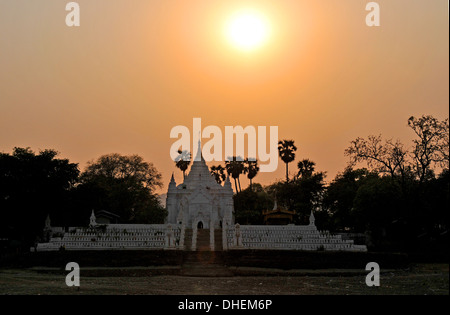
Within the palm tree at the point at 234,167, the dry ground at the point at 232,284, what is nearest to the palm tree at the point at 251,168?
the palm tree at the point at 234,167

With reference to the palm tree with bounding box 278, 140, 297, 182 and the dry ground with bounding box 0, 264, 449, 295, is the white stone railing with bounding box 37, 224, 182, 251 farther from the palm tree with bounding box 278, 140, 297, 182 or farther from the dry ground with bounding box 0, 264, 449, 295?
the palm tree with bounding box 278, 140, 297, 182

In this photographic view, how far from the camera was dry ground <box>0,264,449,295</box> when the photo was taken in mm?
24438

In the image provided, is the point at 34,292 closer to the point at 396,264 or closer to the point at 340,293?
the point at 340,293

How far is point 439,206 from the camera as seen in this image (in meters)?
43.8

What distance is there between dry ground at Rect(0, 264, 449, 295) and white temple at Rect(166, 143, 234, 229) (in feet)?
84.6

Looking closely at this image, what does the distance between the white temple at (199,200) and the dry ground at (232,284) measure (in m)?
25.8

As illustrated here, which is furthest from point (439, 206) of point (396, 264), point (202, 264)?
point (202, 264)

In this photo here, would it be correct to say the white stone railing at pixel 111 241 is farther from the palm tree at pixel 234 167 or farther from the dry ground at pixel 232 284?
the palm tree at pixel 234 167

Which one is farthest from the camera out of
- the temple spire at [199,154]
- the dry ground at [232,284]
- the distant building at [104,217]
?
the temple spire at [199,154]

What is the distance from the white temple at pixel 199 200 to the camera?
59.7 metres

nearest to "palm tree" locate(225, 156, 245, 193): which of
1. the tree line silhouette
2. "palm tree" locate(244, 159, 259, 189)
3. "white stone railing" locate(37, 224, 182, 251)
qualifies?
"palm tree" locate(244, 159, 259, 189)

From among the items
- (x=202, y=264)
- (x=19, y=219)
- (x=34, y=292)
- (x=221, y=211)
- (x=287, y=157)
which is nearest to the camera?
(x=34, y=292)

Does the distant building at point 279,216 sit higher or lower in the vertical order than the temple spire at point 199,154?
lower
